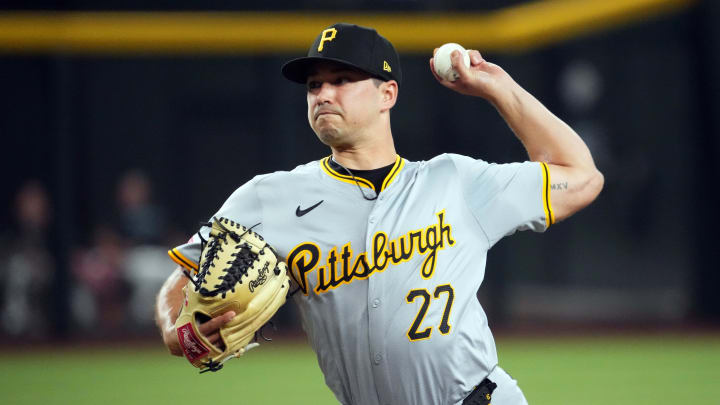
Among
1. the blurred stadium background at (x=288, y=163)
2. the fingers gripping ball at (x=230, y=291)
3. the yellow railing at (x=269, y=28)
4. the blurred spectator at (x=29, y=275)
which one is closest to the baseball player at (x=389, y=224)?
the fingers gripping ball at (x=230, y=291)

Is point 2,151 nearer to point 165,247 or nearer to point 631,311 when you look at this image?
point 165,247

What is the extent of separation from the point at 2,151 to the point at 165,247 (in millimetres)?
2621

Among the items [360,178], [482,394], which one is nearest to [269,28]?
[360,178]

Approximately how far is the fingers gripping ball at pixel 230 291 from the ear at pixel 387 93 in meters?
0.63

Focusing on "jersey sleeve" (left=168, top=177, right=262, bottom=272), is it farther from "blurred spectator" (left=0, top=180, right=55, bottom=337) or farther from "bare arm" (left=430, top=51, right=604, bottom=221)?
"blurred spectator" (left=0, top=180, right=55, bottom=337)

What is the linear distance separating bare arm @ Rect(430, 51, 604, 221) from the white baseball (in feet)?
0.06

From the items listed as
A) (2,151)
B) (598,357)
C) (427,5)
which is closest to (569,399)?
(598,357)

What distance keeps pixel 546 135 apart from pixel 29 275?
7.98 m

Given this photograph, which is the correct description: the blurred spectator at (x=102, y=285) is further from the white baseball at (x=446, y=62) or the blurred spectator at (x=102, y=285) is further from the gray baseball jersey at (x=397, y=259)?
the white baseball at (x=446, y=62)

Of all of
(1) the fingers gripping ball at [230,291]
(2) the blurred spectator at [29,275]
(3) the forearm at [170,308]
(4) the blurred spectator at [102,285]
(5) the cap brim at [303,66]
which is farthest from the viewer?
(4) the blurred spectator at [102,285]

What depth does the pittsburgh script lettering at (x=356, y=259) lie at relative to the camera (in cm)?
282

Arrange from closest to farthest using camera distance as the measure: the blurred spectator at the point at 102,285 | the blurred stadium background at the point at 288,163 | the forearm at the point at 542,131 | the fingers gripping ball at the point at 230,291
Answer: the fingers gripping ball at the point at 230,291 → the forearm at the point at 542,131 → the blurred stadium background at the point at 288,163 → the blurred spectator at the point at 102,285

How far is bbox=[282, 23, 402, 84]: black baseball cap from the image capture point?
113 inches

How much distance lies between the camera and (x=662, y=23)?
12.8 metres
